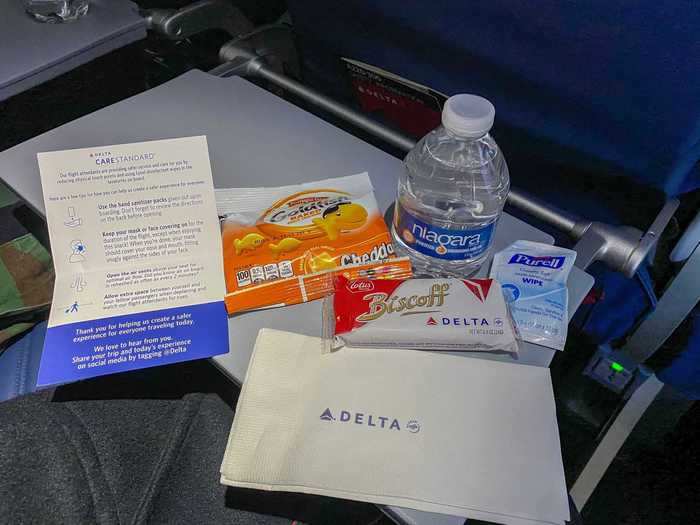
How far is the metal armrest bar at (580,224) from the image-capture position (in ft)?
2.31

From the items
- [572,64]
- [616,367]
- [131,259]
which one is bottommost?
[616,367]

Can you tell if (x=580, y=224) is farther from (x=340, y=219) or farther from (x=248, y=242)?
(x=248, y=242)

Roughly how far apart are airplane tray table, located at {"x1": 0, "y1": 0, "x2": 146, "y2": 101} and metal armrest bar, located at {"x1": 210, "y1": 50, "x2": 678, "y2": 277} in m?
0.19

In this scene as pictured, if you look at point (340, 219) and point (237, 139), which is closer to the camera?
point (340, 219)

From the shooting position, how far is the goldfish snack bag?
616 mm

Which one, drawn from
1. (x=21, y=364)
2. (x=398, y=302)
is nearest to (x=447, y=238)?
(x=398, y=302)

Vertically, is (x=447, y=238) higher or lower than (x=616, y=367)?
higher

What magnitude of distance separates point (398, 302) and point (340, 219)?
0.15 metres

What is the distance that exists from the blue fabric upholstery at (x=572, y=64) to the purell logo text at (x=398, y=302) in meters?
0.34

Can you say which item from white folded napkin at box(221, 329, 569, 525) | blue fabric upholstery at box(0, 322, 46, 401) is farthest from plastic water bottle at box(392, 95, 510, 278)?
blue fabric upholstery at box(0, 322, 46, 401)

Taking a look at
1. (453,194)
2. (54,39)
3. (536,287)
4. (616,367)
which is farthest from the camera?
(616,367)

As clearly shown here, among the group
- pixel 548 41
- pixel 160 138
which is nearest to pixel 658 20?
pixel 548 41

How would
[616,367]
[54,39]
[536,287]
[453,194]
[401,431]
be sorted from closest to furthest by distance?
[401,431]
[536,287]
[453,194]
[54,39]
[616,367]

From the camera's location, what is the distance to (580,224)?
0.75m
